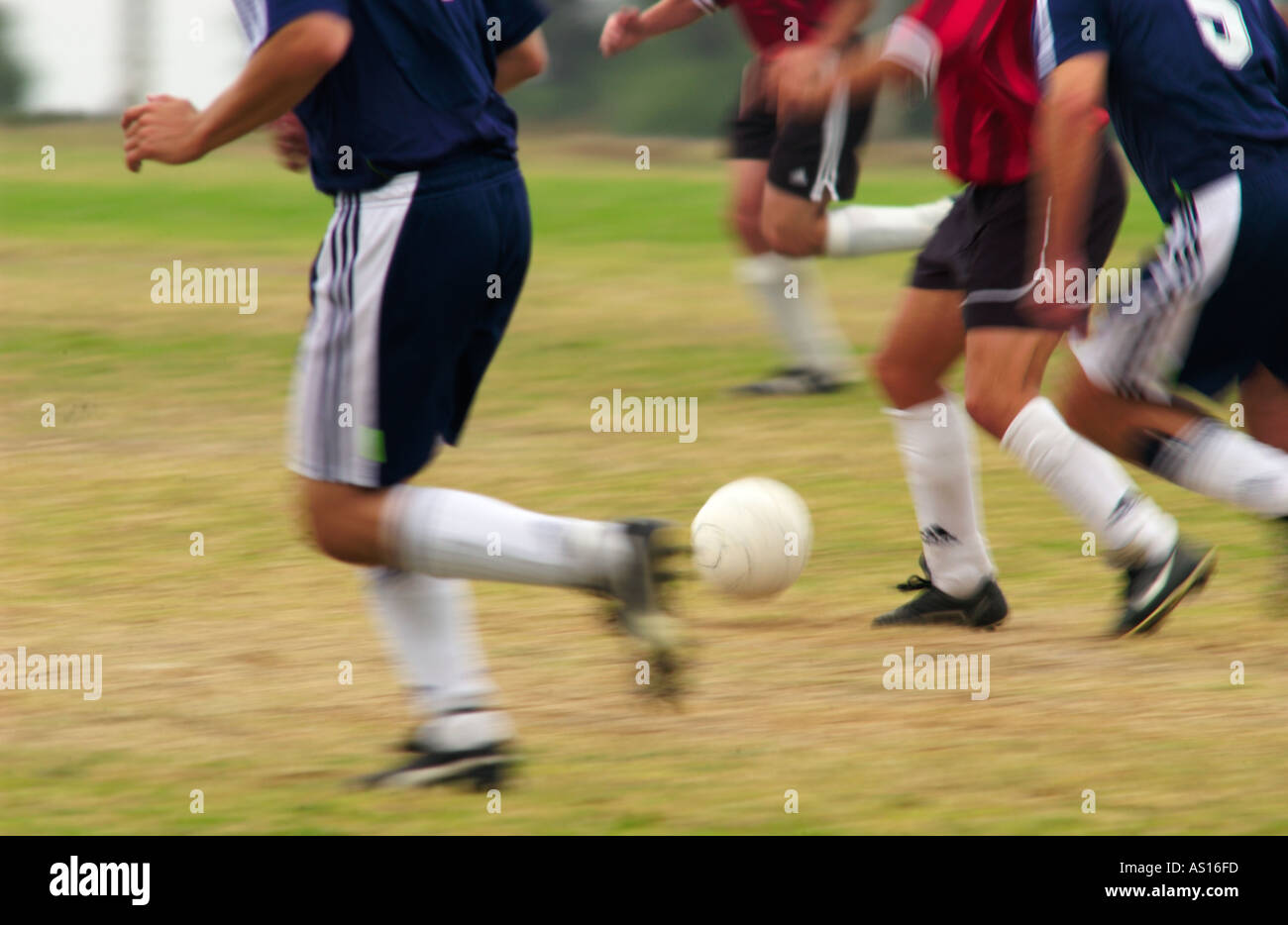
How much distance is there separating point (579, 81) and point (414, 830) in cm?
2807

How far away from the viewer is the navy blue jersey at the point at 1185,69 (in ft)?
15.5

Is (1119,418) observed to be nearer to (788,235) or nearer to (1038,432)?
(1038,432)

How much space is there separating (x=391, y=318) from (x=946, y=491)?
6.78 ft

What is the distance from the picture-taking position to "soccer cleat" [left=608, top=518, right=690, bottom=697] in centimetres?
374

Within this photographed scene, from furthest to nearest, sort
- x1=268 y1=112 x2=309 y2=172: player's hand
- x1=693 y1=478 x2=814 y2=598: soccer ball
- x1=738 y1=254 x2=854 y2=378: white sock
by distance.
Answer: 1. x1=738 y1=254 x2=854 y2=378: white sock
2. x1=693 y1=478 x2=814 y2=598: soccer ball
3. x1=268 y1=112 x2=309 y2=172: player's hand

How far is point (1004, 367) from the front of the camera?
507cm

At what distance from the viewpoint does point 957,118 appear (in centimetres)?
510

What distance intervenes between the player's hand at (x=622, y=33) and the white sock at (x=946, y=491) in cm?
167

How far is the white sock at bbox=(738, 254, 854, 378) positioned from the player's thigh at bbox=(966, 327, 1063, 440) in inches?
151
